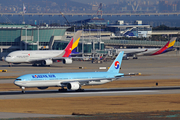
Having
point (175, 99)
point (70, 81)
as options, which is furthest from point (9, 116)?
point (175, 99)

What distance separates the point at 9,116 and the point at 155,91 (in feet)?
94.8

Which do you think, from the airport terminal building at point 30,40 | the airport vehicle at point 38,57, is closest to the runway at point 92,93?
the airport vehicle at point 38,57

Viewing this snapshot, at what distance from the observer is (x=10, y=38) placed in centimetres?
15738

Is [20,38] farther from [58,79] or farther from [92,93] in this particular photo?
[92,93]

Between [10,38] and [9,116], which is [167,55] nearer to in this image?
[10,38]

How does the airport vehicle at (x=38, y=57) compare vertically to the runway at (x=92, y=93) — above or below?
above

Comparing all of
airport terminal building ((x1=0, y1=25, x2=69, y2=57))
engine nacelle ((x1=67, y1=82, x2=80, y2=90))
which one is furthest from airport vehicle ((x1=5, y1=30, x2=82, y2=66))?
engine nacelle ((x1=67, y1=82, x2=80, y2=90))

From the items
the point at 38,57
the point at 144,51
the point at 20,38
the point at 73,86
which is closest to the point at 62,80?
the point at 73,86

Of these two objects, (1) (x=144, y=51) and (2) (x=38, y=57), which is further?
(1) (x=144, y=51)

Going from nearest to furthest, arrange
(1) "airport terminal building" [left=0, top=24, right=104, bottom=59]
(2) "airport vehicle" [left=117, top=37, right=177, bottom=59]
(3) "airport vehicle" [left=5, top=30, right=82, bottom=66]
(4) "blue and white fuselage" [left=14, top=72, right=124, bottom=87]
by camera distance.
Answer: (4) "blue and white fuselage" [left=14, top=72, right=124, bottom=87]
(3) "airport vehicle" [left=5, top=30, right=82, bottom=66]
(2) "airport vehicle" [left=117, top=37, right=177, bottom=59]
(1) "airport terminal building" [left=0, top=24, right=104, bottom=59]

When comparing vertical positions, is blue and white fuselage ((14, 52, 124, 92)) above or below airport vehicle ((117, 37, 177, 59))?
below

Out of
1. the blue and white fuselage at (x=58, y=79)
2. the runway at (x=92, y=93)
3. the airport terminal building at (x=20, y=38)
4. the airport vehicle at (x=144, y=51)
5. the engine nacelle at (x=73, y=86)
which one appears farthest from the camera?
the airport terminal building at (x=20, y=38)

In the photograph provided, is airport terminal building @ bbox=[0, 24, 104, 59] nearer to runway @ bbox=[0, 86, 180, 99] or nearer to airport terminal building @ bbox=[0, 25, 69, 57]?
airport terminal building @ bbox=[0, 25, 69, 57]

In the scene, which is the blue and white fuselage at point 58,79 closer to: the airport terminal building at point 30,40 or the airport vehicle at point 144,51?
the airport terminal building at point 30,40
